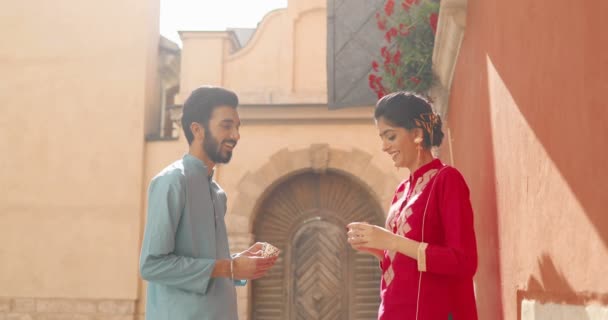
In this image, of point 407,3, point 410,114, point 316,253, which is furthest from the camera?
point 316,253

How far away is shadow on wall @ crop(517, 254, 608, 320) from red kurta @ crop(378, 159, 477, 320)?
190mm

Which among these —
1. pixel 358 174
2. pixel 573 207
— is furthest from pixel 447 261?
pixel 358 174

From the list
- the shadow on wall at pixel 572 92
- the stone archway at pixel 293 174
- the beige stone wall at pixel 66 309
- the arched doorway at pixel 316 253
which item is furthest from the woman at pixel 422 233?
the beige stone wall at pixel 66 309

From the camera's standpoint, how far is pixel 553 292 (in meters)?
1.91

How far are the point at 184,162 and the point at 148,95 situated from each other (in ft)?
26.3

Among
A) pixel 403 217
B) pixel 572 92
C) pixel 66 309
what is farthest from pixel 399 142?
pixel 66 309

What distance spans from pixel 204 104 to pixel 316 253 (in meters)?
7.49

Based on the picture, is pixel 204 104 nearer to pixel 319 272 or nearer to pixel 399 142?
pixel 399 142

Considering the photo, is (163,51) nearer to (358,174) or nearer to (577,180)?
(358,174)

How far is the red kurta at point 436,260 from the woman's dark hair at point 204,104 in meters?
0.86

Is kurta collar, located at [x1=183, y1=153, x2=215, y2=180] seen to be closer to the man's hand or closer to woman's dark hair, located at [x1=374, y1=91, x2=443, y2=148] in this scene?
the man's hand

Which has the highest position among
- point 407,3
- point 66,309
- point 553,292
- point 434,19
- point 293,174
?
point 407,3

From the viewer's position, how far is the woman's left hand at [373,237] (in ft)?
7.66

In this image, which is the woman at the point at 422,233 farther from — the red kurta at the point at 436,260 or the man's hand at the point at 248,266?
the man's hand at the point at 248,266
